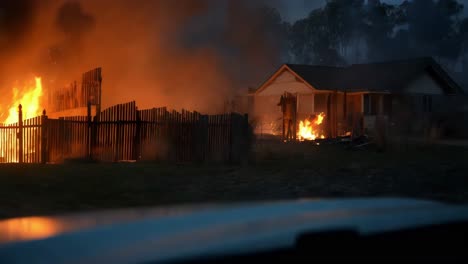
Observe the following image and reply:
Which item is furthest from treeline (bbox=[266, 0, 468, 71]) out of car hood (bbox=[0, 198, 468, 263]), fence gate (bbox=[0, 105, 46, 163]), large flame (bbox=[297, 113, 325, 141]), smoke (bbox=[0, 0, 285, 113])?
car hood (bbox=[0, 198, 468, 263])

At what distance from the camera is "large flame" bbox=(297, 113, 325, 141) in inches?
1161

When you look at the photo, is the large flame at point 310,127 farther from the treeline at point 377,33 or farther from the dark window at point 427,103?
the treeline at point 377,33

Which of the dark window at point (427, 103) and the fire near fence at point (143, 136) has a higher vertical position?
the dark window at point (427, 103)

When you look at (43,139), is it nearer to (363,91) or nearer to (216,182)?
(216,182)

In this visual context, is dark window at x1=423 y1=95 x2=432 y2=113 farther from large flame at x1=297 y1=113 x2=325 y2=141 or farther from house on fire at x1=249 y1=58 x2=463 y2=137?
large flame at x1=297 y1=113 x2=325 y2=141

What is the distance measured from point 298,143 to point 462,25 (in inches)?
1873

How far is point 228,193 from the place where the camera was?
12.1m

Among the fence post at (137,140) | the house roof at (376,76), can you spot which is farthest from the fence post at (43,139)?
the house roof at (376,76)

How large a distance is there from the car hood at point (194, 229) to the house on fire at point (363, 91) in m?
27.4

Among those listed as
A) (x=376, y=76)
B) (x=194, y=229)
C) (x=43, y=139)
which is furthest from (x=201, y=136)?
(x=376, y=76)

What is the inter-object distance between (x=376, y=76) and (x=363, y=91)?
3.35 metres

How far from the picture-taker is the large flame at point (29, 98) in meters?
27.4

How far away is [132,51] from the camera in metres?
36.7

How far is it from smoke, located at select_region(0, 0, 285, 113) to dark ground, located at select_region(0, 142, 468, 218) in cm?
1733
